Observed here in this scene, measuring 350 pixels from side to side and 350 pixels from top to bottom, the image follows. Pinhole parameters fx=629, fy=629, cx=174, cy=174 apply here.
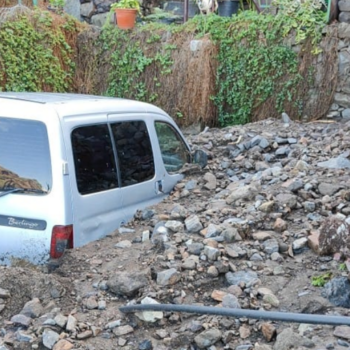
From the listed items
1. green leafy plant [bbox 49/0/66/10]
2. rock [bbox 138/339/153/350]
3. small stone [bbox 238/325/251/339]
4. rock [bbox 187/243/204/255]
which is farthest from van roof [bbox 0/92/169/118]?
green leafy plant [bbox 49/0/66/10]

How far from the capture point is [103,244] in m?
5.16

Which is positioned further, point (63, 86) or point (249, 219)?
point (63, 86)

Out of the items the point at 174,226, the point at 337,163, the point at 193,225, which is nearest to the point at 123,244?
the point at 174,226

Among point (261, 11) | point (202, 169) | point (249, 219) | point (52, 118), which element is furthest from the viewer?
point (261, 11)

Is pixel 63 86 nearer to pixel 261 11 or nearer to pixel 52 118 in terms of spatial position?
pixel 261 11

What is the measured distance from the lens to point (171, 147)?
638cm

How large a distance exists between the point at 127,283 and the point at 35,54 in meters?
8.19

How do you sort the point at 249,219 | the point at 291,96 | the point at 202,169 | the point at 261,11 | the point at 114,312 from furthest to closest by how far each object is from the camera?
1. the point at 261,11
2. the point at 291,96
3. the point at 202,169
4. the point at 249,219
5. the point at 114,312

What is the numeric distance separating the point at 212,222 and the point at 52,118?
5.76 ft

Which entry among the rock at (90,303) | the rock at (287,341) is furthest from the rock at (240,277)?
the rock at (90,303)

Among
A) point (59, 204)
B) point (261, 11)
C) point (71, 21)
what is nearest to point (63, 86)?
point (71, 21)

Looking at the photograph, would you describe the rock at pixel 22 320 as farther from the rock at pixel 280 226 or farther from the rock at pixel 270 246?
the rock at pixel 280 226

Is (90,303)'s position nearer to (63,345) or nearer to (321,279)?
(63,345)

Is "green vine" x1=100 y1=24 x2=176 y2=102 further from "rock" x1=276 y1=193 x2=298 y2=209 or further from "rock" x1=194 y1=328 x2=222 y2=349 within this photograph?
"rock" x1=194 y1=328 x2=222 y2=349
